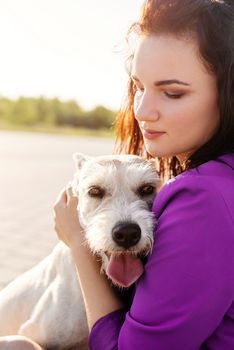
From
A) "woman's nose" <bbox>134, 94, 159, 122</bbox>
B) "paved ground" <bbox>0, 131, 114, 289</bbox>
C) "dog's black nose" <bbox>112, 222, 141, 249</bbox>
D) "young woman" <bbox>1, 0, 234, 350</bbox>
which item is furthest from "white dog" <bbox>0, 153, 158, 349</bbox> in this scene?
"paved ground" <bbox>0, 131, 114, 289</bbox>

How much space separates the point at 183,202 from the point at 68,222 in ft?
3.46

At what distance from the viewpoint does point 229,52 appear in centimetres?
305

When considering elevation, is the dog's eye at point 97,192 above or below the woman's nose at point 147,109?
below

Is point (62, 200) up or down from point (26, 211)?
up

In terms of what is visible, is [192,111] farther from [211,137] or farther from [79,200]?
[79,200]

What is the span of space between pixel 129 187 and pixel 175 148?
532mm

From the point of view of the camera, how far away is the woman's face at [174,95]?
9.65 feet

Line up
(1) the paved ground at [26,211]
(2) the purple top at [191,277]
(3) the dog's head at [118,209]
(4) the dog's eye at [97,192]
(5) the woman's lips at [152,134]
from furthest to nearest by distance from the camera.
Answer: (1) the paved ground at [26,211] < (4) the dog's eye at [97,192] < (5) the woman's lips at [152,134] < (3) the dog's head at [118,209] < (2) the purple top at [191,277]

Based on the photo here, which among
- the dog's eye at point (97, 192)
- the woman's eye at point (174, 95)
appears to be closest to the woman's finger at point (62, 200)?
the dog's eye at point (97, 192)

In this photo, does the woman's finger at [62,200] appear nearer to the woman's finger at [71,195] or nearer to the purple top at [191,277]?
the woman's finger at [71,195]

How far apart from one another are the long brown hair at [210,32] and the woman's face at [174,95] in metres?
0.05

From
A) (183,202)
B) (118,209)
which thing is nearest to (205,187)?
(183,202)

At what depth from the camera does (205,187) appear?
2.62m

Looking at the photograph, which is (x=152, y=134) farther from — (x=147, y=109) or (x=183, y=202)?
(x=183, y=202)
